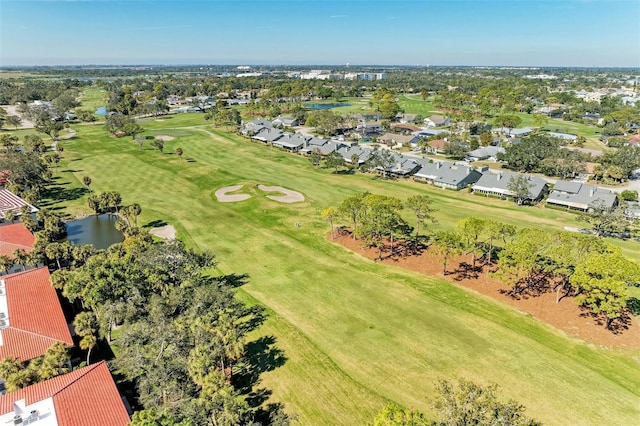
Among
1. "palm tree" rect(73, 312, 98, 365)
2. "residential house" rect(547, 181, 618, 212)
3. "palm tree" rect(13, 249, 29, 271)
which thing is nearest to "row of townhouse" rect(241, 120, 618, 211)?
"residential house" rect(547, 181, 618, 212)

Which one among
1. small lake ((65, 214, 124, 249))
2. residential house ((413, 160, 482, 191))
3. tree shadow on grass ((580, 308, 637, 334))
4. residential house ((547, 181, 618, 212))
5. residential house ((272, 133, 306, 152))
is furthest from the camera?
residential house ((272, 133, 306, 152))

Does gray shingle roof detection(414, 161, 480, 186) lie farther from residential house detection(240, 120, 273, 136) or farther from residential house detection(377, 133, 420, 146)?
residential house detection(240, 120, 273, 136)

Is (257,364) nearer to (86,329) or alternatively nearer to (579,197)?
(86,329)

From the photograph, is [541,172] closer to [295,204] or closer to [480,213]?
[480,213]

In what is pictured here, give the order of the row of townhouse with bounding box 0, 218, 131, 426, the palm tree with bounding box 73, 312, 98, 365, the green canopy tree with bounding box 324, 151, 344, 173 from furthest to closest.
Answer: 1. the green canopy tree with bounding box 324, 151, 344, 173
2. the palm tree with bounding box 73, 312, 98, 365
3. the row of townhouse with bounding box 0, 218, 131, 426

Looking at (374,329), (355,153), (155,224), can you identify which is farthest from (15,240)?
(355,153)

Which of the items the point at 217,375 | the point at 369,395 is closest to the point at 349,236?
the point at 369,395

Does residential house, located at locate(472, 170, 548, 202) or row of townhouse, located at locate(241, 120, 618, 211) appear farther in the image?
residential house, located at locate(472, 170, 548, 202)

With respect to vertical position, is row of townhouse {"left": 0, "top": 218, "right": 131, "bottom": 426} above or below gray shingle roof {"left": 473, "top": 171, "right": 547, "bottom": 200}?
below
